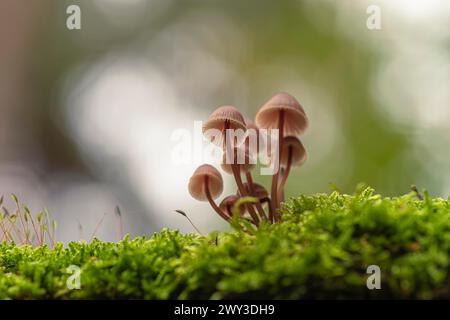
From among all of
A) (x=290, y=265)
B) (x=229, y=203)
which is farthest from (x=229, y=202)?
(x=290, y=265)

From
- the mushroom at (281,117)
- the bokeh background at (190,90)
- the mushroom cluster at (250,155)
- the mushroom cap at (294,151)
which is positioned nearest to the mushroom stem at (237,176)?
the mushroom cluster at (250,155)

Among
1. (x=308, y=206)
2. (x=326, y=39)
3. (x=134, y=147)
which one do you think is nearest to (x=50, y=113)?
(x=134, y=147)

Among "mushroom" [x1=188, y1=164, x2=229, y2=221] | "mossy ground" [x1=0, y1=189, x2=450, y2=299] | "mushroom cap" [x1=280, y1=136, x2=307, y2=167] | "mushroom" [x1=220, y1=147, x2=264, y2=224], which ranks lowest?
"mossy ground" [x1=0, y1=189, x2=450, y2=299]

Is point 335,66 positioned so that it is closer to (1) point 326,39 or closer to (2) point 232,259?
(1) point 326,39

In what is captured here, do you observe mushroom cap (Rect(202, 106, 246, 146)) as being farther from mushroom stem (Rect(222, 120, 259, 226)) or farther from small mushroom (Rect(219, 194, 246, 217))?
small mushroom (Rect(219, 194, 246, 217))

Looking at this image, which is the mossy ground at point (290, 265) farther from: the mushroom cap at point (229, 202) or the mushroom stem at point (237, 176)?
the mushroom cap at point (229, 202)

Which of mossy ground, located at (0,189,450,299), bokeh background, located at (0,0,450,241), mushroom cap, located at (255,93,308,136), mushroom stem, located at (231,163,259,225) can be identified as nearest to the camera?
mossy ground, located at (0,189,450,299)

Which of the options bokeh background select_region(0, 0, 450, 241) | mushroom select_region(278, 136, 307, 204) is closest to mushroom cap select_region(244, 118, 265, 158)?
mushroom select_region(278, 136, 307, 204)
